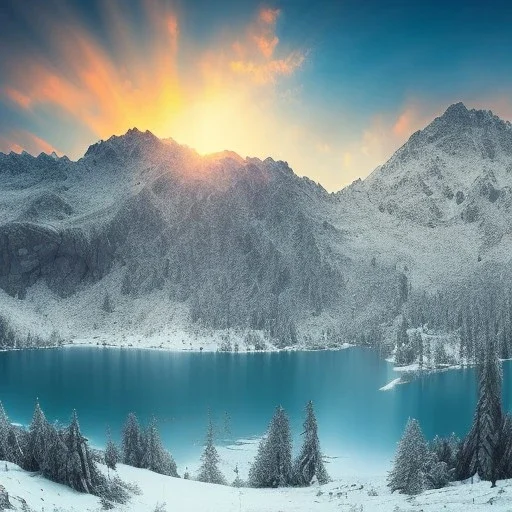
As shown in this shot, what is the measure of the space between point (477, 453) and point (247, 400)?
9072 cm

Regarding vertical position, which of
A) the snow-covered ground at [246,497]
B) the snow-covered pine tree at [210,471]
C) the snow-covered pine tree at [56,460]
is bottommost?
the snow-covered pine tree at [210,471]

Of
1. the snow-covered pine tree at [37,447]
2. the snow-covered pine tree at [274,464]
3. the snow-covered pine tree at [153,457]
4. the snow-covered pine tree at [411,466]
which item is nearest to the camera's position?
the snow-covered pine tree at [37,447]

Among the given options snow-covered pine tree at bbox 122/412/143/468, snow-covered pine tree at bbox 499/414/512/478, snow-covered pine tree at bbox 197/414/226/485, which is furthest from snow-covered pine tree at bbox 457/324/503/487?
snow-covered pine tree at bbox 122/412/143/468

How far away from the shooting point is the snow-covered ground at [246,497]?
43.8 metres

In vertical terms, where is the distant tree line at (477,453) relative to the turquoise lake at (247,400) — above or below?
above

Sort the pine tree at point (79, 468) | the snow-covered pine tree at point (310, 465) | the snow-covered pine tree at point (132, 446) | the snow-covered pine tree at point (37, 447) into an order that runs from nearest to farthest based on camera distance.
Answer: the pine tree at point (79, 468) < the snow-covered pine tree at point (37, 447) < the snow-covered pine tree at point (310, 465) < the snow-covered pine tree at point (132, 446)

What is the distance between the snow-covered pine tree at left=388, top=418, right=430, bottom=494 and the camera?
5462 centimetres

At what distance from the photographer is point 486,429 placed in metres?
57.9

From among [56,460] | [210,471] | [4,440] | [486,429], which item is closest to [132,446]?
[210,471]

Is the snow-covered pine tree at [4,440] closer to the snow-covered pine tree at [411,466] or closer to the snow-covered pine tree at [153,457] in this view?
the snow-covered pine tree at [153,457]

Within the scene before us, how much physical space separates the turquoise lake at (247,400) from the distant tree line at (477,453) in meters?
31.5

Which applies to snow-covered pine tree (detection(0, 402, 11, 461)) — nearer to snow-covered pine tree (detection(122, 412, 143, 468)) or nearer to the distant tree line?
snow-covered pine tree (detection(122, 412, 143, 468))

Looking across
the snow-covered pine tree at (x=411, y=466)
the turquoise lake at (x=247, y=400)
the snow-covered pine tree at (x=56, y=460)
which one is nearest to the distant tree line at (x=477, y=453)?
A: the snow-covered pine tree at (x=411, y=466)

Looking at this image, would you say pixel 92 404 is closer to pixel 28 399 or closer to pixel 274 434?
pixel 28 399
